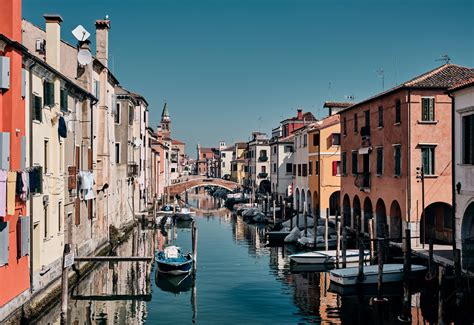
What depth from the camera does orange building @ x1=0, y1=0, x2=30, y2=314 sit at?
1594 cm

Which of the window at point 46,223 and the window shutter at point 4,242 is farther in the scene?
the window at point 46,223

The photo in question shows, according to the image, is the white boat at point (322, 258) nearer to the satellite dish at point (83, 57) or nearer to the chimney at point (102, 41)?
the satellite dish at point (83, 57)

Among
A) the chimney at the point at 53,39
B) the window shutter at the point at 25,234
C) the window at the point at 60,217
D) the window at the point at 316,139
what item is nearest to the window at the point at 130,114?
the window at the point at 316,139

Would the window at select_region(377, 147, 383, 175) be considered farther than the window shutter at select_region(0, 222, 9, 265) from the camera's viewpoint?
Yes

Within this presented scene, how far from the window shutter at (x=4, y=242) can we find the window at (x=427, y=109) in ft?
67.9

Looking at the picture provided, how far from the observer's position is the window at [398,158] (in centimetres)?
2971

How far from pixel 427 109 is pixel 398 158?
2.99 metres

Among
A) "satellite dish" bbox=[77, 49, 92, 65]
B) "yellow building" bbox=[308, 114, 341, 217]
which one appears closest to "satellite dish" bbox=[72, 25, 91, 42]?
"satellite dish" bbox=[77, 49, 92, 65]

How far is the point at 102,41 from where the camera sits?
1516 inches

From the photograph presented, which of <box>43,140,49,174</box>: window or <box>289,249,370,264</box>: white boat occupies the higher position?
<box>43,140,49,174</box>: window

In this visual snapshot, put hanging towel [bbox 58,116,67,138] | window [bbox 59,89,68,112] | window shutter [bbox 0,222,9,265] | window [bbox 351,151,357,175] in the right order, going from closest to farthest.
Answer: window shutter [bbox 0,222,9,265] → hanging towel [bbox 58,116,67,138] → window [bbox 59,89,68,112] → window [bbox 351,151,357,175]

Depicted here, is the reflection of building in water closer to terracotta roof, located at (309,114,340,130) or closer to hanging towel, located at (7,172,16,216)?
hanging towel, located at (7,172,16,216)

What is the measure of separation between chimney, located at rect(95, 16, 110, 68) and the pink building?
1782 centimetres

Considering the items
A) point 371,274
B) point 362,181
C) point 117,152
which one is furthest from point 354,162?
point 117,152
